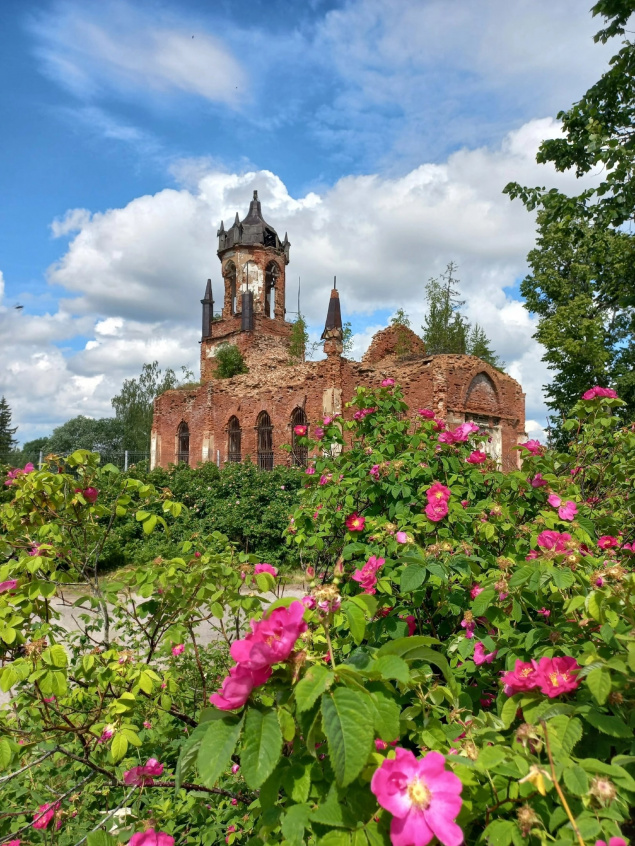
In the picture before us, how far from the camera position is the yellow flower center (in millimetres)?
921

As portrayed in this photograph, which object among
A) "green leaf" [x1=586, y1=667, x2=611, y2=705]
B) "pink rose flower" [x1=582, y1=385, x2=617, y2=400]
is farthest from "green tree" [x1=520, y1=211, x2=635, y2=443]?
"green leaf" [x1=586, y1=667, x2=611, y2=705]

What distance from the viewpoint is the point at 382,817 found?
3.30 feet

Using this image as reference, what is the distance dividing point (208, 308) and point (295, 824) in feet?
112

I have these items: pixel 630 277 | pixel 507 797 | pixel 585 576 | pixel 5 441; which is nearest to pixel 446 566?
pixel 585 576

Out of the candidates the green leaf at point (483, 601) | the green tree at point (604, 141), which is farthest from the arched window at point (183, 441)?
the green leaf at point (483, 601)

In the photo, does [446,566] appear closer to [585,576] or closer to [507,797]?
[585,576]

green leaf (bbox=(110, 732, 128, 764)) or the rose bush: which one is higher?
the rose bush

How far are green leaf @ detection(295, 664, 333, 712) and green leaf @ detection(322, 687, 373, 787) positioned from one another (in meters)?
0.03

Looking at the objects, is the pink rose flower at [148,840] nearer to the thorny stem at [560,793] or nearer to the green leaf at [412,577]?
the green leaf at [412,577]

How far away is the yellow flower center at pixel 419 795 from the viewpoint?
92 centimetres

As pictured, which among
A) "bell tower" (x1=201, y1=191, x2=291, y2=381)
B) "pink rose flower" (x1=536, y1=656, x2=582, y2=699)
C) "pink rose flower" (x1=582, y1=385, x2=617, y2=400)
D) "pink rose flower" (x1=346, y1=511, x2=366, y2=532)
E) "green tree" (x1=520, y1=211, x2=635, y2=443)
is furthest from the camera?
"bell tower" (x1=201, y1=191, x2=291, y2=381)

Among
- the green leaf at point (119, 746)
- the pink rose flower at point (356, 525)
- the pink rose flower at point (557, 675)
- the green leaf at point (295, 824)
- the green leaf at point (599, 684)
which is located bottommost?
the green leaf at point (119, 746)

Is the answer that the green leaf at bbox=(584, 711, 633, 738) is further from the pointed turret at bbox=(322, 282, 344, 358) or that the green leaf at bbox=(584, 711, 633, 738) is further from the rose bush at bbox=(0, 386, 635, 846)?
the pointed turret at bbox=(322, 282, 344, 358)

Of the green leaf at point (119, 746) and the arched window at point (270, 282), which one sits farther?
the arched window at point (270, 282)
